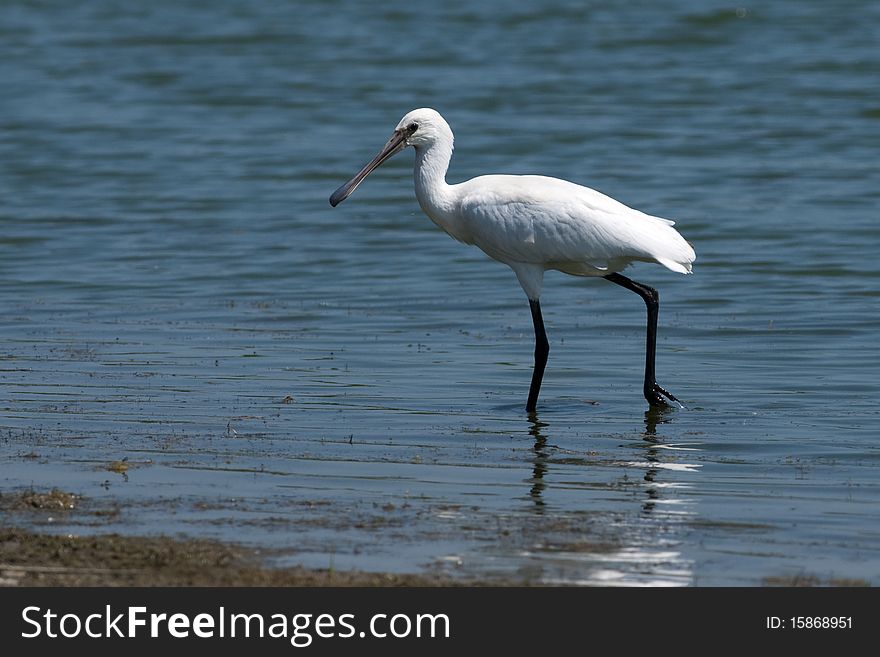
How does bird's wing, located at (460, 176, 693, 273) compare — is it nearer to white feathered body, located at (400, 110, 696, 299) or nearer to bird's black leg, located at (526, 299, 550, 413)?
white feathered body, located at (400, 110, 696, 299)

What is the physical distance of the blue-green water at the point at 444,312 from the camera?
783cm

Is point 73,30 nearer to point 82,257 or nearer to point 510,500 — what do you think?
point 82,257

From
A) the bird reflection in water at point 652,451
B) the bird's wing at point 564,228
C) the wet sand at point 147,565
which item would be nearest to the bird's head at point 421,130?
the bird's wing at point 564,228

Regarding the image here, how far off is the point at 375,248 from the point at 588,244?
7102 millimetres

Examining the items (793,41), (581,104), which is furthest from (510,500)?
(793,41)

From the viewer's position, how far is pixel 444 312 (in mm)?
14367

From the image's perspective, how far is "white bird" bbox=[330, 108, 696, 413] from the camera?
10.9 m

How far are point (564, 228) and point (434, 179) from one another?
99cm

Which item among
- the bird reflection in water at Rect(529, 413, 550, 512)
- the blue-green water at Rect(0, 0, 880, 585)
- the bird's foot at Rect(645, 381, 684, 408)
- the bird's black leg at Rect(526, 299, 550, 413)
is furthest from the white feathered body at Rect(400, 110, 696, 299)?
the bird reflection in water at Rect(529, 413, 550, 512)

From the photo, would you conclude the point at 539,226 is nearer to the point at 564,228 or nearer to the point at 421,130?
the point at 564,228

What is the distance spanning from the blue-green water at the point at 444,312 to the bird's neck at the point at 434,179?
1.19 metres

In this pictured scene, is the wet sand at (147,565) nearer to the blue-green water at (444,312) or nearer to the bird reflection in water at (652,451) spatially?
the blue-green water at (444,312)
